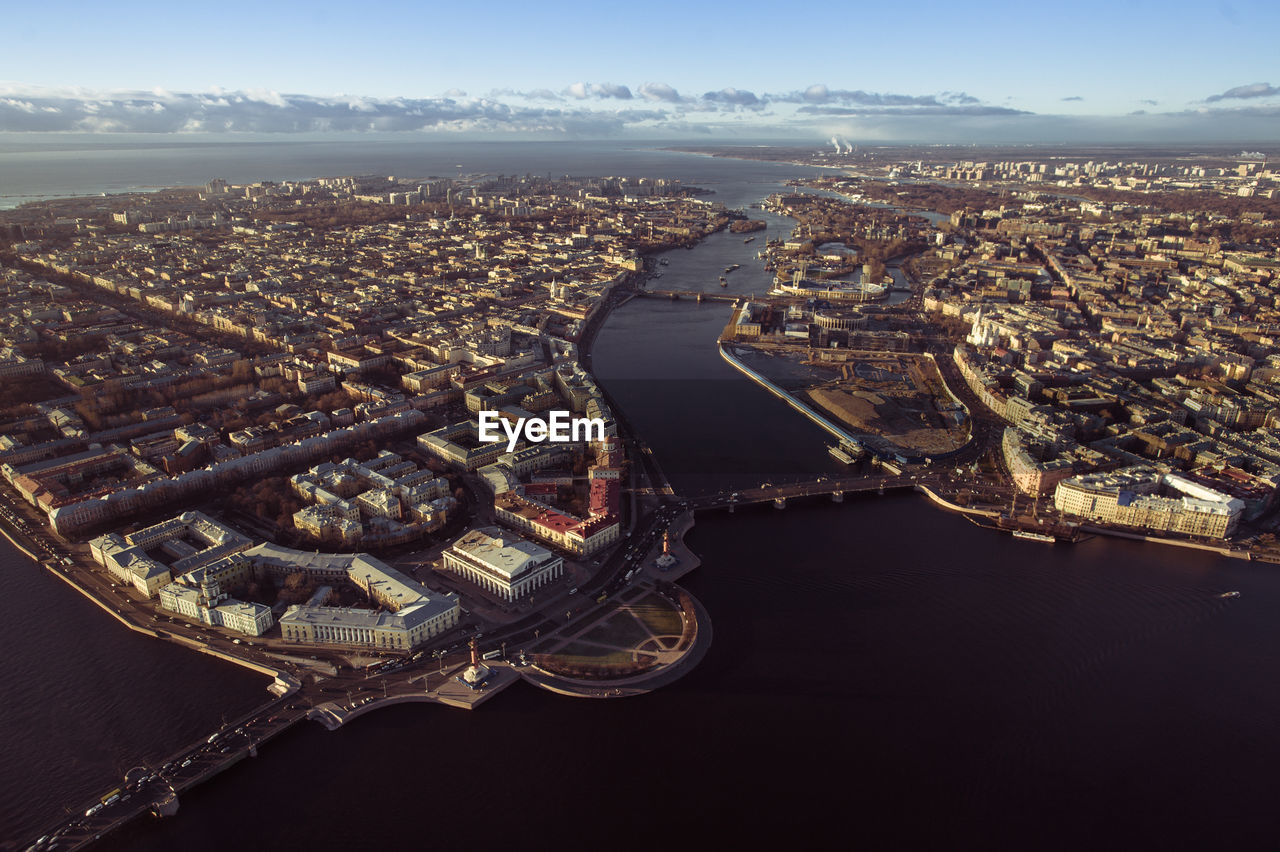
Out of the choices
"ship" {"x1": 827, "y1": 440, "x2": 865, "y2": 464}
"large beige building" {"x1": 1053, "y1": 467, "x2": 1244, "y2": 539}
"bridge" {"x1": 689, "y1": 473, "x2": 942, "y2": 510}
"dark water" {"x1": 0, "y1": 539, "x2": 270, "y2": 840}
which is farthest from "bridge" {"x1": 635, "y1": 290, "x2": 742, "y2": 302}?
"dark water" {"x1": 0, "y1": 539, "x2": 270, "y2": 840}

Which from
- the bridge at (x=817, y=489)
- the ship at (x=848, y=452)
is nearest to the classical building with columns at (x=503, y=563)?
the bridge at (x=817, y=489)

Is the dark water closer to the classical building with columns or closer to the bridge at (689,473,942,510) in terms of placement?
the classical building with columns

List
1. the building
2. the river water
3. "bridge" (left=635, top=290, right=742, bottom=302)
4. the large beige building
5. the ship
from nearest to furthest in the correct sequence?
the river water → the building → the large beige building → the ship → "bridge" (left=635, top=290, right=742, bottom=302)

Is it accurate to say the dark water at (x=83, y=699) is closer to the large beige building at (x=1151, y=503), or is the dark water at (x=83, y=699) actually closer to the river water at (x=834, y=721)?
the river water at (x=834, y=721)

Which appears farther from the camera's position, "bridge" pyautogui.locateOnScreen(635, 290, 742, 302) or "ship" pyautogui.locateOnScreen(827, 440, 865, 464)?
"bridge" pyautogui.locateOnScreen(635, 290, 742, 302)

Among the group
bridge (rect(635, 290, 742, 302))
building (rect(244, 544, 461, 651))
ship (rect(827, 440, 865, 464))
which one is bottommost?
building (rect(244, 544, 461, 651))

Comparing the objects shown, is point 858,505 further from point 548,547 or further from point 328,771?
point 328,771

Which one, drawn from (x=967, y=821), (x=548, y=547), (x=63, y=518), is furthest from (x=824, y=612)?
(x=63, y=518)

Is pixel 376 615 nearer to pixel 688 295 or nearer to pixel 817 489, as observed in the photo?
pixel 817 489
